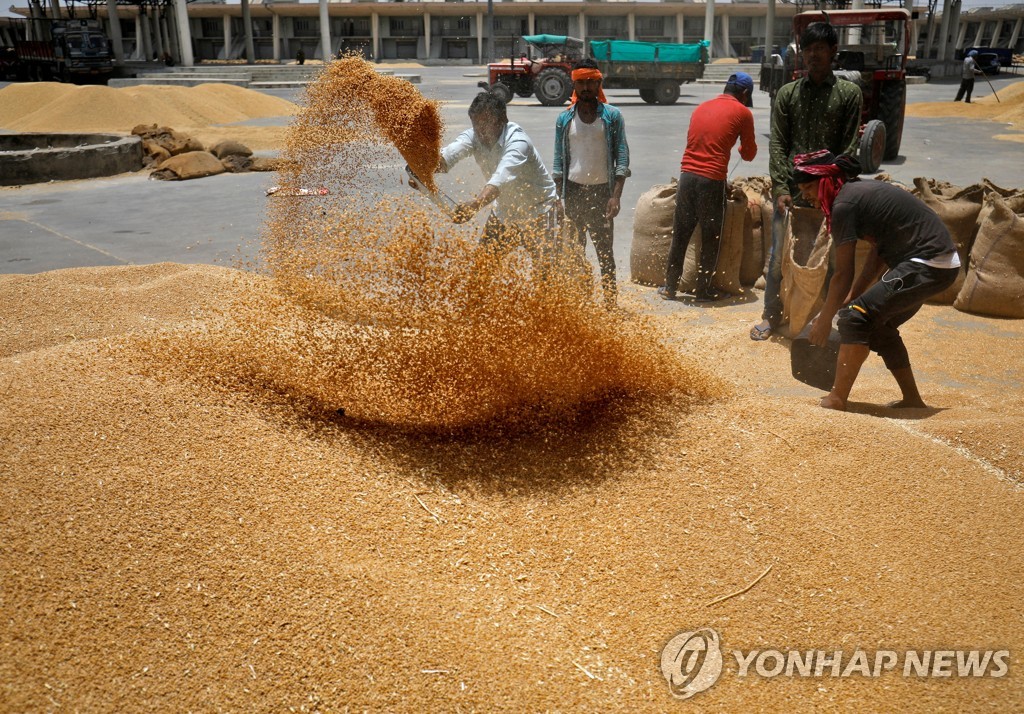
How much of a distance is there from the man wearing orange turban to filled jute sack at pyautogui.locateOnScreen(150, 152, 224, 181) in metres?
7.67

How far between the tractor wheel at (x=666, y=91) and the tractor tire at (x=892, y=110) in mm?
10301

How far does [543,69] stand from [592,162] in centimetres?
1747

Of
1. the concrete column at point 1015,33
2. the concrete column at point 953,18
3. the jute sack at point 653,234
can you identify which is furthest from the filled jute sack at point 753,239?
the concrete column at point 1015,33

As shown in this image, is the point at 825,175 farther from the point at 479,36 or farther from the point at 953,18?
the point at 479,36

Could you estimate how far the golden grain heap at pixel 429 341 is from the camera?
10.8 feet

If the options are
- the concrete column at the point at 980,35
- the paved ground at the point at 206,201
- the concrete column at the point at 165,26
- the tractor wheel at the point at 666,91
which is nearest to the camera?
the paved ground at the point at 206,201

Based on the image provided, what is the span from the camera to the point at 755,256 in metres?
5.95

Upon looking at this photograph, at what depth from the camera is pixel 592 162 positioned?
203 inches

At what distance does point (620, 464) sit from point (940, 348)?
8.84 ft

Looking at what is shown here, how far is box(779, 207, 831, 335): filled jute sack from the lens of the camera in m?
4.34

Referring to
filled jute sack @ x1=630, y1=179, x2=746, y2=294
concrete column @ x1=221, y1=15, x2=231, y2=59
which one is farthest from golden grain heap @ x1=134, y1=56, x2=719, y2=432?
concrete column @ x1=221, y1=15, x2=231, y2=59

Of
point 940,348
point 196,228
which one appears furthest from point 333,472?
point 196,228

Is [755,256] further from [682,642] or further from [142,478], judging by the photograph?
[142,478]

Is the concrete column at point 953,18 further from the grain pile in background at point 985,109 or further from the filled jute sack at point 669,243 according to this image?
the filled jute sack at point 669,243
